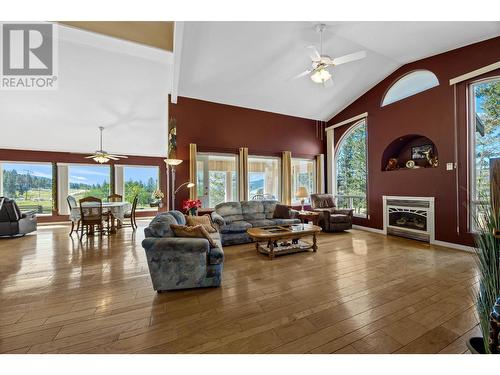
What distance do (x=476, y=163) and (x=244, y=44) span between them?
4840mm

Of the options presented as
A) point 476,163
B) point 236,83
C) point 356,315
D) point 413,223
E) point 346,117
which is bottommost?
point 356,315

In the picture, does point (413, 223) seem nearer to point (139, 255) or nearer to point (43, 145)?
point (139, 255)

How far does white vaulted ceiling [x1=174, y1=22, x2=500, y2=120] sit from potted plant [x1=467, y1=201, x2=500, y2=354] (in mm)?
3992

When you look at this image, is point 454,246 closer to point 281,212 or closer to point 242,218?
point 281,212

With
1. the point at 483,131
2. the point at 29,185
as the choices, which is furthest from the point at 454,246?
the point at 29,185

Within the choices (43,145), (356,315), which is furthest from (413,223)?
(43,145)

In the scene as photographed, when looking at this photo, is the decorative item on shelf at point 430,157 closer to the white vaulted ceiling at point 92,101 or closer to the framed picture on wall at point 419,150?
the framed picture on wall at point 419,150

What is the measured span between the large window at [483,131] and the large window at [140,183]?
9941mm

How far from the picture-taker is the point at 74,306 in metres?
2.28

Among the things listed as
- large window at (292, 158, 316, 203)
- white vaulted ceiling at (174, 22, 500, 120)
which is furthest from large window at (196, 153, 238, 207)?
large window at (292, 158, 316, 203)

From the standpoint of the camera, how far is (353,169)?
6648 millimetres

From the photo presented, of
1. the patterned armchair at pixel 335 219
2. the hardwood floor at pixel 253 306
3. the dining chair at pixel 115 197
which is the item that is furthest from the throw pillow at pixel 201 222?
the dining chair at pixel 115 197

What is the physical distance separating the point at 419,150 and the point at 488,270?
480cm

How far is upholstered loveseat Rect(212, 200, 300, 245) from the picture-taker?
14.9ft
